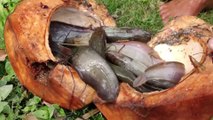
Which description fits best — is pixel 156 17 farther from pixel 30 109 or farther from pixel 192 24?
pixel 30 109

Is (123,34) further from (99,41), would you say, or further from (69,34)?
(69,34)

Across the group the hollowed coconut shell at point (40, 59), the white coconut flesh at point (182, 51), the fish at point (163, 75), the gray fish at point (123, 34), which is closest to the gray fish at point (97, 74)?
the hollowed coconut shell at point (40, 59)

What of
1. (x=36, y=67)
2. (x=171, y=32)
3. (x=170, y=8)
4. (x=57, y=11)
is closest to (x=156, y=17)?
(x=170, y=8)

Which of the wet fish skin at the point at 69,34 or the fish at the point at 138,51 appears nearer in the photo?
the fish at the point at 138,51

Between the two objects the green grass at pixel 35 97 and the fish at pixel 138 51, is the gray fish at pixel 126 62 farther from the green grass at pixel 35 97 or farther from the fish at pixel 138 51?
the green grass at pixel 35 97

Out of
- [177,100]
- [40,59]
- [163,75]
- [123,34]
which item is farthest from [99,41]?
[177,100]

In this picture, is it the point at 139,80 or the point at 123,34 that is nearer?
the point at 139,80
